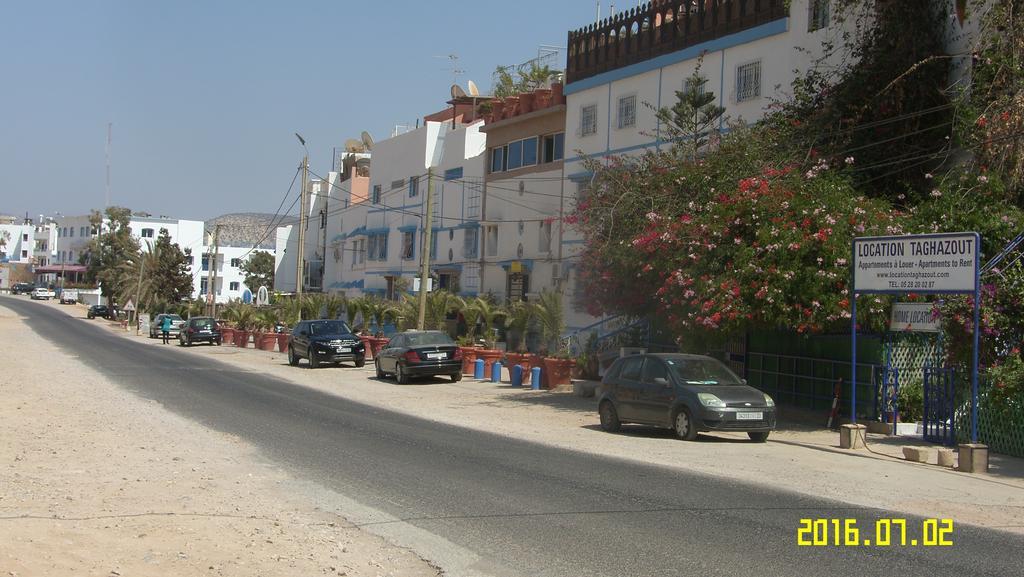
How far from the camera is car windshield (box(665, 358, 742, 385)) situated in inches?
724

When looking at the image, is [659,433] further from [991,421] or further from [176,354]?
[176,354]

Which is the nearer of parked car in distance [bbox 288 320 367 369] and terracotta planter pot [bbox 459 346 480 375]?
terracotta planter pot [bbox 459 346 480 375]

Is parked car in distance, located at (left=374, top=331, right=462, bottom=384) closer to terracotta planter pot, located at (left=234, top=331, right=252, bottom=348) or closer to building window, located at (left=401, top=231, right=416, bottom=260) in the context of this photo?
building window, located at (left=401, top=231, right=416, bottom=260)

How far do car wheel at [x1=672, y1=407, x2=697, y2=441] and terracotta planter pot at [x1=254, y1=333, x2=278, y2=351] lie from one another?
4083 cm

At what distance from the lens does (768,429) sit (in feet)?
58.7

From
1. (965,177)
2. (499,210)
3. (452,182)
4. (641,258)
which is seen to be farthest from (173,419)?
(452,182)

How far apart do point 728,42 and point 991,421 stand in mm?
19608

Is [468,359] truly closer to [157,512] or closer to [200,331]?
[157,512]

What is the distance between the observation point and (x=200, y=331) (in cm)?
5925

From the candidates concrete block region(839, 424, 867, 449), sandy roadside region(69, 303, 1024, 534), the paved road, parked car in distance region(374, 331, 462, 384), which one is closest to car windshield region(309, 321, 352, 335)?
parked car in distance region(374, 331, 462, 384)

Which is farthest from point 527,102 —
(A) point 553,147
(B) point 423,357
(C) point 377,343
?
(B) point 423,357

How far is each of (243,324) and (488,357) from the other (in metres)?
29.9

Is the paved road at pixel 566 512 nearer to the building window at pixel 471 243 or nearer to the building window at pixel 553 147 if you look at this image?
the building window at pixel 553 147

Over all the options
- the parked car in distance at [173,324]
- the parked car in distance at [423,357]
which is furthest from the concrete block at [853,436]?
the parked car in distance at [173,324]
